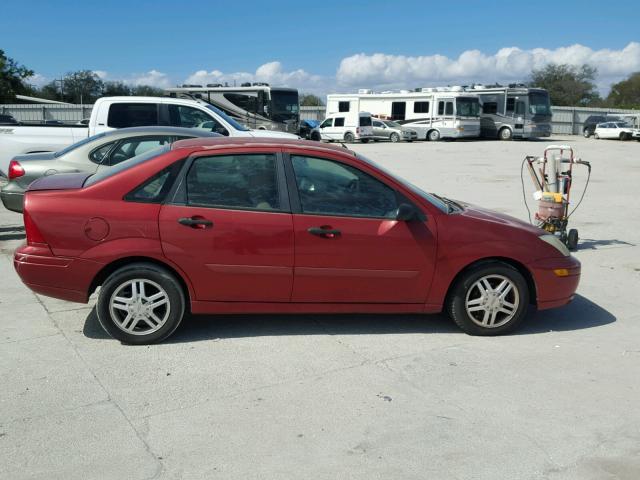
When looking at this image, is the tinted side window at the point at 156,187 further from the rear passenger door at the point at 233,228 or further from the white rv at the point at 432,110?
the white rv at the point at 432,110

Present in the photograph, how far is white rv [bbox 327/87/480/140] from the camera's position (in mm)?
38062

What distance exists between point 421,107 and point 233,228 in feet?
119

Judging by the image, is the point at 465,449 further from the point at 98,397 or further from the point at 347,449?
the point at 98,397

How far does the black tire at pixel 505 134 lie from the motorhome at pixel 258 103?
13.7 m

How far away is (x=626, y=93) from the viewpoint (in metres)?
81.5

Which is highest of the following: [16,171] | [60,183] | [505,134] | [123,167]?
[505,134]

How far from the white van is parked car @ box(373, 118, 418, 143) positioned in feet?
1.84

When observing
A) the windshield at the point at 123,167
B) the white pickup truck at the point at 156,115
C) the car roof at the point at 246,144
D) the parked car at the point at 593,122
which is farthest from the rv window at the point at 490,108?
the windshield at the point at 123,167

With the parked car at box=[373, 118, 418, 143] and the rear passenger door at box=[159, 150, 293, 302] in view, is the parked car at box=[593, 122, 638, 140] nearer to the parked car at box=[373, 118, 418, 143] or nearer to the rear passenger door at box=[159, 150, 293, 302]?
the parked car at box=[373, 118, 418, 143]

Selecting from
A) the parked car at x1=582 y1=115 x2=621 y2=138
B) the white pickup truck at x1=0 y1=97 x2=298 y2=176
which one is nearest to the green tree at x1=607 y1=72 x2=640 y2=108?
the parked car at x1=582 y1=115 x2=621 y2=138

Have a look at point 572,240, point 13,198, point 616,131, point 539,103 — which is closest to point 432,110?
point 539,103

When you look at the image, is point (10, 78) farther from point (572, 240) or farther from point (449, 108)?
point (572, 240)

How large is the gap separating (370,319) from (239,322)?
1.18m

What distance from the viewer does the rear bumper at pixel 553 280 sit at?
5267mm
